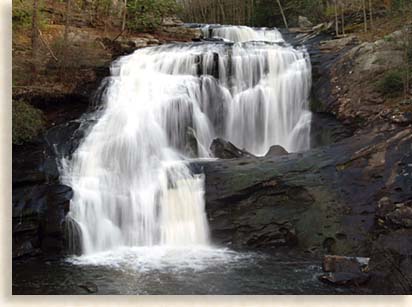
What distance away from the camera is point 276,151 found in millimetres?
5125

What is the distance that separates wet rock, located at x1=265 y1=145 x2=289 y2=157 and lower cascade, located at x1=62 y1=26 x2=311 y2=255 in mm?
128

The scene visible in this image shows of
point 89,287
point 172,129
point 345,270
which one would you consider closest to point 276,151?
point 172,129

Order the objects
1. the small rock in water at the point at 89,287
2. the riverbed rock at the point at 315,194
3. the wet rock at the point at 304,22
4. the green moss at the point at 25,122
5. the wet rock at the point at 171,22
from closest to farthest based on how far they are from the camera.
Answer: the small rock in water at the point at 89,287 < the green moss at the point at 25,122 < the riverbed rock at the point at 315,194 < the wet rock at the point at 171,22 < the wet rock at the point at 304,22

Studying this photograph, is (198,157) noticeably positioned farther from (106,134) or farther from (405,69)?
(405,69)

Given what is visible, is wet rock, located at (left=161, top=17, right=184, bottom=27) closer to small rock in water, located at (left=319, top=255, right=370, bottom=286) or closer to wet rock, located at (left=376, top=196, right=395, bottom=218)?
wet rock, located at (left=376, top=196, right=395, bottom=218)

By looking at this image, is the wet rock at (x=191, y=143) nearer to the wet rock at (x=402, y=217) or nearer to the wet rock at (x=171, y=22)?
the wet rock at (x=402, y=217)

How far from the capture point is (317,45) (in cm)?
621

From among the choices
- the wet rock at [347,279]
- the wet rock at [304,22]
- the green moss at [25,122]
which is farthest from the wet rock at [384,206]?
the wet rock at [304,22]

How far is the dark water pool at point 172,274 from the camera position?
3.86 m

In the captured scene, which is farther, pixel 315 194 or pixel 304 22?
pixel 304 22

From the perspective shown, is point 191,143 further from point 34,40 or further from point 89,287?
point 89,287

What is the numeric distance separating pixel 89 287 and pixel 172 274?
1.98ft

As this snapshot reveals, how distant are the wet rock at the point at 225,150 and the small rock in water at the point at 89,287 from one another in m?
1.80

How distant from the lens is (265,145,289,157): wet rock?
5.04m
